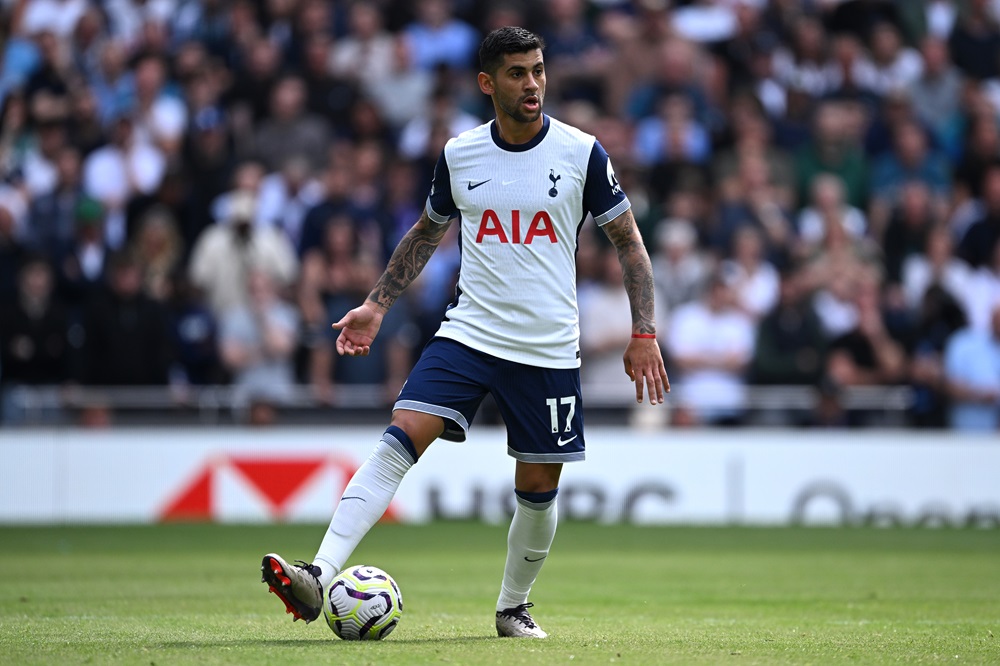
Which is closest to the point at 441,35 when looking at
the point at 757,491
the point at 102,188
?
the point at 102,188

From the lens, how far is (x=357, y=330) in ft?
25.0

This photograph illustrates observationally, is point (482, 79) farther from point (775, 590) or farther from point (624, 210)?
point (775, 590)

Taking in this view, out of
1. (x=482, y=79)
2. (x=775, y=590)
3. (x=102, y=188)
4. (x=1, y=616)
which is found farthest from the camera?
(x=102, y=188)

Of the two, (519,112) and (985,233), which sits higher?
(519,112)

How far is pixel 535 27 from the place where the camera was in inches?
832

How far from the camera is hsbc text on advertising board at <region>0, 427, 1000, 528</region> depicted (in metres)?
18.2

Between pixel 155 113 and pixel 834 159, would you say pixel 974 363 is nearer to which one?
pixel 834 159

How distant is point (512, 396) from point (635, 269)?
0.86 meters

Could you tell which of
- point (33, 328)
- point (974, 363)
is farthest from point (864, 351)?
point (33, 328)

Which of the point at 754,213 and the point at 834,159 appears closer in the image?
the point at 754,213

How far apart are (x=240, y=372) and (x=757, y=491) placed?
20.5 feet

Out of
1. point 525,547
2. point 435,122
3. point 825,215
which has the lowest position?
point 525,547

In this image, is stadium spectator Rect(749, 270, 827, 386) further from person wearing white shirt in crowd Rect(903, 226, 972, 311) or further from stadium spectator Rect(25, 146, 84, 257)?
stadium spectator Rect(25, 146, 84, 257)

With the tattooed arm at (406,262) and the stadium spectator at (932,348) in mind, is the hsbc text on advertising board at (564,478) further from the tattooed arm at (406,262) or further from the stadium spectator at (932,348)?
the tattooed arm at (406,262)
